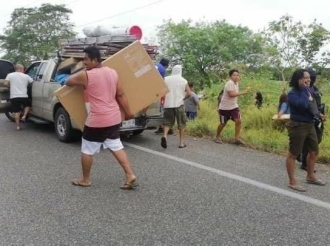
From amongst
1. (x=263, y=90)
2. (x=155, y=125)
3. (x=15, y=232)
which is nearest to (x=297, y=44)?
(x=263, y=90)

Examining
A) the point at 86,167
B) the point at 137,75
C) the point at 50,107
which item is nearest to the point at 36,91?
the point at 50,107

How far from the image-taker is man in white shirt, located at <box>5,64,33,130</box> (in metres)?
9.12

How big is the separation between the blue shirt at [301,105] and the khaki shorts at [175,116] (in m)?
2.84

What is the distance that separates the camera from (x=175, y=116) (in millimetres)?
7688

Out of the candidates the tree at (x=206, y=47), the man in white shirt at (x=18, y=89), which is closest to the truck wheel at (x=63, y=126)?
the man in white shirt at (x=18, y=89)

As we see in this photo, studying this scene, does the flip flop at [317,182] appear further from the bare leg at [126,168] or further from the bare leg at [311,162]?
the bare leg at [126,168]

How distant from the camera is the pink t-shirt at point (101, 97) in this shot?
4.68 m

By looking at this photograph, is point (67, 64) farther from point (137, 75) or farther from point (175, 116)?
point (137, 75)

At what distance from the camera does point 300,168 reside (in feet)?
20.4

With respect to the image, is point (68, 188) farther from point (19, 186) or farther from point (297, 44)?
point (297, 44)

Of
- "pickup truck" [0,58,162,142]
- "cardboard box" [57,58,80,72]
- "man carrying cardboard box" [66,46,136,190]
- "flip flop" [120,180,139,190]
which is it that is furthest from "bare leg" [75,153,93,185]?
"cardboard box" [57,58,80,72]

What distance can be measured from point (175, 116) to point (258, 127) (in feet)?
8.61

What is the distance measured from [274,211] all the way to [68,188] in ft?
7.86

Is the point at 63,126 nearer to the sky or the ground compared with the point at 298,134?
nearer to the ground
